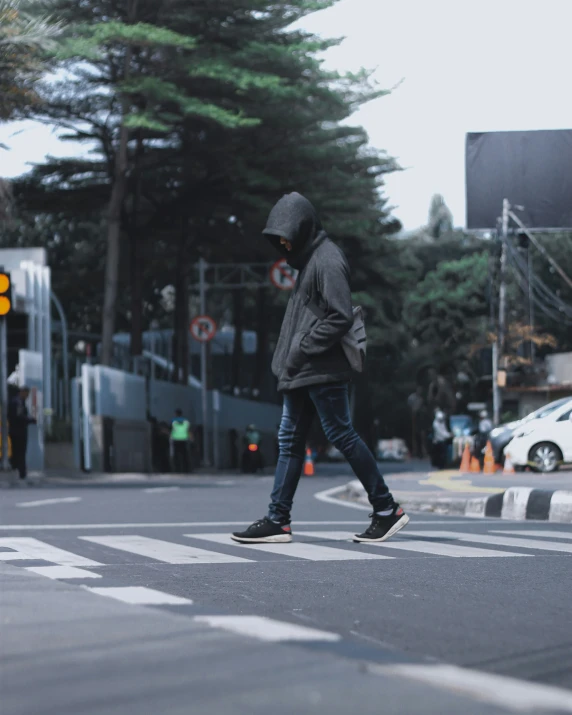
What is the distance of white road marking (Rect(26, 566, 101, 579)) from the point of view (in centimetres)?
672

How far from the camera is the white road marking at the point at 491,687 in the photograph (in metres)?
3.35

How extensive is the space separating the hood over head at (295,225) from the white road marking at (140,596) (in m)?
2.94

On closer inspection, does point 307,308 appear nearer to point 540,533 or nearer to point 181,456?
point 540,533

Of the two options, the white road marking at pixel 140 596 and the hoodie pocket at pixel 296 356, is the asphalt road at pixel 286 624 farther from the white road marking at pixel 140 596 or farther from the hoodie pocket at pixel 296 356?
the hoodie pocket at pixel 296 356

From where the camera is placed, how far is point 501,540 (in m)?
9.26

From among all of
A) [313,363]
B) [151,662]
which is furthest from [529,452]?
[151,662]

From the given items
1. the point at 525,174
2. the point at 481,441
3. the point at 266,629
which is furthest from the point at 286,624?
the point at 481,441

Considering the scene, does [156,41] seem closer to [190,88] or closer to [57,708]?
[190,88]

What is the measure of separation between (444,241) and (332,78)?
44381mm

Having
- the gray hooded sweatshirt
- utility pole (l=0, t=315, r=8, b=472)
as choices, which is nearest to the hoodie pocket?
the gray hooded sweatshirt

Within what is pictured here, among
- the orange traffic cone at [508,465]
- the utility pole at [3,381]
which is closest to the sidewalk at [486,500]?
the utility pole at [3,381]

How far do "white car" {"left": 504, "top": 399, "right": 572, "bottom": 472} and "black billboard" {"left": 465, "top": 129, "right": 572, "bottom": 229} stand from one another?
682 cm

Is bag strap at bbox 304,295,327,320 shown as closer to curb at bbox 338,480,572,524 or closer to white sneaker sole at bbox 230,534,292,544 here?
white sneaker sole at bbox 230,534,292,544

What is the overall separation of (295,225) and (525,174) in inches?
1093
